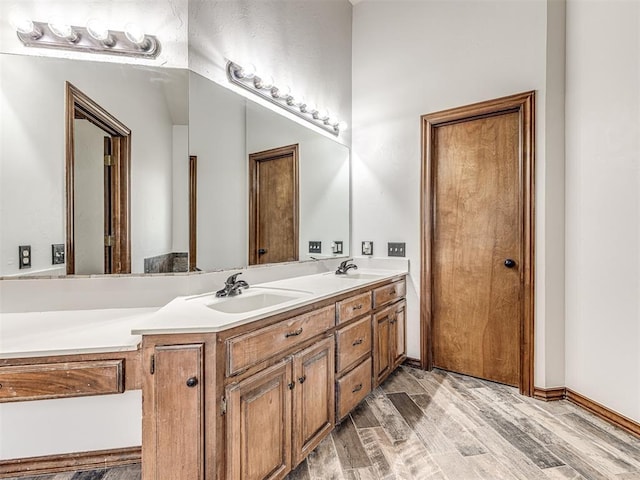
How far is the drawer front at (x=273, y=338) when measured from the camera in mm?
1238

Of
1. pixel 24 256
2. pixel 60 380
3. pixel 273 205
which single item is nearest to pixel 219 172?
pixel 273 205

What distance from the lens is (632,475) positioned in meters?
1.55

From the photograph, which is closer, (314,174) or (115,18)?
(115,18)

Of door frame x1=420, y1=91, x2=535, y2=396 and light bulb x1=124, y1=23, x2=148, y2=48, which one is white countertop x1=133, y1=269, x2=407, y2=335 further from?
light bulb x1=124, y1=23, x2=148, y2=48

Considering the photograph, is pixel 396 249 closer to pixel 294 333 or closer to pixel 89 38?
pixel 294 333

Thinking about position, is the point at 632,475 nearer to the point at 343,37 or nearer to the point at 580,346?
the point at 580,346

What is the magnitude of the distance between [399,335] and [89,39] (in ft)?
8.66

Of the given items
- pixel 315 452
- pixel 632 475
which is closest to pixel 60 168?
pixel 315 452

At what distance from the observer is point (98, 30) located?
1.61 meters

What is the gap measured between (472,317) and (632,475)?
1.16 m

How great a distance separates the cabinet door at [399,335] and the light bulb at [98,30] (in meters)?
2.40

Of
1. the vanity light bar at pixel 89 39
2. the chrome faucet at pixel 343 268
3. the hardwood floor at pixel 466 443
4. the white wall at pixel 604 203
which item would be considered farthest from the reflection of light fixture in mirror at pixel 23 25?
the white wall at pixel 604 203

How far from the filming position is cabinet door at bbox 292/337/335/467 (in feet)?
5.02

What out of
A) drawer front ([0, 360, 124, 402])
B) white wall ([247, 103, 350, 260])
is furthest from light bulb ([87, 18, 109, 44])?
drawer front ([0, 360, 124, 402])
